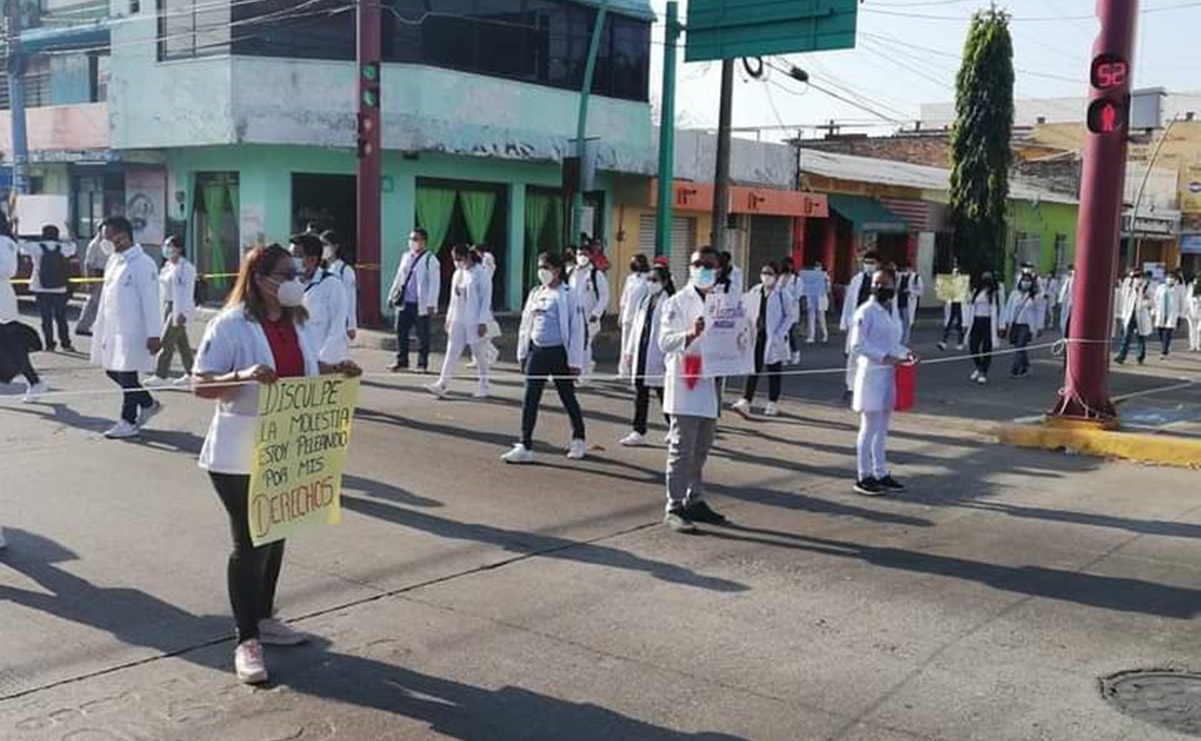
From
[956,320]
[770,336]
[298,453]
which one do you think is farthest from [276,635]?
[956,320]

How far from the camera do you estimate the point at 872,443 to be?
9.16 meters

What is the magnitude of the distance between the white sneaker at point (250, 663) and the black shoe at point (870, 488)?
215 inches

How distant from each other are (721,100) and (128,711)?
16633 millimetres

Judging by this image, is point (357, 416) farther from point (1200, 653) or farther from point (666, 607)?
point (1200, 653)

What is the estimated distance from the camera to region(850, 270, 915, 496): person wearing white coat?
353 inches

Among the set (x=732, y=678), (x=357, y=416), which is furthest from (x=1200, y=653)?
(x=357, y=416)

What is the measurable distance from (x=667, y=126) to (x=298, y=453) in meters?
18.0

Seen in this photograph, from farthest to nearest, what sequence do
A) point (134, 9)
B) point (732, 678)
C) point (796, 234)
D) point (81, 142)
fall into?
point (796, 234)
point (81, 142)
point (134, 9)
point (732, 678)

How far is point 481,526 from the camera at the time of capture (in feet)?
25.2

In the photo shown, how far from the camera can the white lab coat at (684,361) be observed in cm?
777

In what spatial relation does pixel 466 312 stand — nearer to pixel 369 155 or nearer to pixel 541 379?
pixel 541 379

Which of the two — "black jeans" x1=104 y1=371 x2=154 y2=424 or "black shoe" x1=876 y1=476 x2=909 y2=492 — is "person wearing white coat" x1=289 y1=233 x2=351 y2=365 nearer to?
"black jeans" x1=104 y1=371 x2=154 y2=424

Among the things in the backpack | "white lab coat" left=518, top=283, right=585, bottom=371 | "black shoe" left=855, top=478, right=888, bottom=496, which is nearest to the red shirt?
"white lab coat" left=518, top=283, right=585, bottom=371

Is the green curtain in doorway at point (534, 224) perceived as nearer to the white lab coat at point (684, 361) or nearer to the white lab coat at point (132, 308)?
the white lab coat at point (132, 308)
